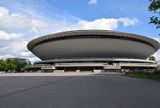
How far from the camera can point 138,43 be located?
96.0m

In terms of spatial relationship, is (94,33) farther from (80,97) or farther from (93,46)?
A: (80,97)

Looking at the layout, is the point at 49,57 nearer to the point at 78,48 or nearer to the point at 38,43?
the point at 38,43

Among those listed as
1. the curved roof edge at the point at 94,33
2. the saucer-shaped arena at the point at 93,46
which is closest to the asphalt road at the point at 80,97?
the saucer-shaped arena at the point at 93,46

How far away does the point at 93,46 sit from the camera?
9025 cm

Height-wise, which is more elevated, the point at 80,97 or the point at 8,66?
the point at 8,66

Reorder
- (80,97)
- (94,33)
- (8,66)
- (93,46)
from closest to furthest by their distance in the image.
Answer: (80,97) < (94,33) < (93,46) < (8,66)

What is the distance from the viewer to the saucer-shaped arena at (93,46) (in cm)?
8838

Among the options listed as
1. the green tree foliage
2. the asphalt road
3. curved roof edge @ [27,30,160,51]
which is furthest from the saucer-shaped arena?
the asphalt road

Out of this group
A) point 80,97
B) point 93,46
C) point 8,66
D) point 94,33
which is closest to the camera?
point 80,97

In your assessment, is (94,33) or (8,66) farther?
(8,66)

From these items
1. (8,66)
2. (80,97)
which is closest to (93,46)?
(8,66)

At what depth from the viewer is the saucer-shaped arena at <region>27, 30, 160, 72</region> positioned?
290 feet

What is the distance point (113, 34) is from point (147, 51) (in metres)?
22.6

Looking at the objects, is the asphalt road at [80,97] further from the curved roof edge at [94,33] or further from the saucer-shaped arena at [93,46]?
the curved roof edge at [94,33]
